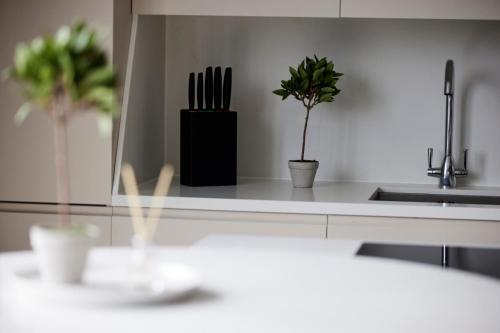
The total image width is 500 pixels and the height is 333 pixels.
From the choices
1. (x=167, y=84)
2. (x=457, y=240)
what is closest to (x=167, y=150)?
(x=167, y=84)

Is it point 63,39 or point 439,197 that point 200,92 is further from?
point 63,39

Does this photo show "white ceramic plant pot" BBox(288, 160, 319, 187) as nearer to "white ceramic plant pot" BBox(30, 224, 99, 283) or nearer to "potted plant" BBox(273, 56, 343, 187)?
"potted plant" BBox(273, 56, 343, 187)

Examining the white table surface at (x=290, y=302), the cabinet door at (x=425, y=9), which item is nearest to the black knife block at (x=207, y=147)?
the cabinet door at (x=425, y=9)

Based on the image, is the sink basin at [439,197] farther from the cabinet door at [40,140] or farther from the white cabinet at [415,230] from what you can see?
the cabinet door at [40,140]

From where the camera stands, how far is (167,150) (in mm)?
3289

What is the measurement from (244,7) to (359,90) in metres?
0.63

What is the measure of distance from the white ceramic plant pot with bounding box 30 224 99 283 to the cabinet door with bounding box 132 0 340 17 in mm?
1805

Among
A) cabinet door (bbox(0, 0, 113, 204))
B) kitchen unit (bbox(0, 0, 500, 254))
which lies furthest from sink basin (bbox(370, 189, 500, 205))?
cabinet door (bbox(0, 0, 113, 204))

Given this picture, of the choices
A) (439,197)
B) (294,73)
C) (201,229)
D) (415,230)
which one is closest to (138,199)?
(201,229)

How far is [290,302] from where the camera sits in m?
1.08

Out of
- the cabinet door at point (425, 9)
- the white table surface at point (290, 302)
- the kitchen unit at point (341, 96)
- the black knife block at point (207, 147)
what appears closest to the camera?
the white table surface at point (290, 302)

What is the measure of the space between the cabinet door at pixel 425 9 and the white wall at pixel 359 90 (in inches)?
17.0

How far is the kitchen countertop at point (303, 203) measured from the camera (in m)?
2.53

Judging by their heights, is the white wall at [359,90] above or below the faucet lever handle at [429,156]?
above
